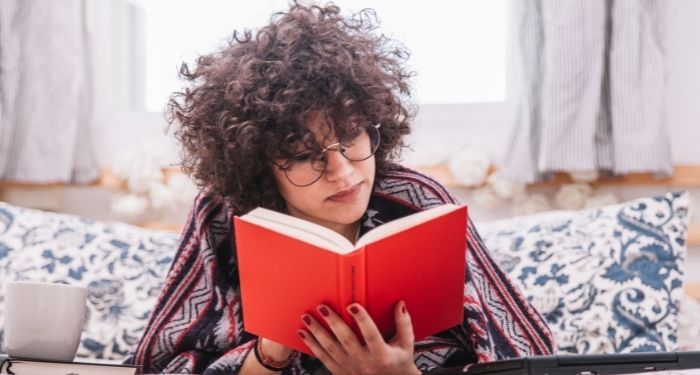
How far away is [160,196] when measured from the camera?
7.21 ft

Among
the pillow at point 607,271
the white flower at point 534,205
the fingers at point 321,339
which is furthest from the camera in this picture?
the white flower at point 534,205

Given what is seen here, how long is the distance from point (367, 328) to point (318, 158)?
0.93 ft

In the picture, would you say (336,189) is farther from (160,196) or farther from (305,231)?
(160,196)

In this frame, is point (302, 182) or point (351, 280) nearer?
point (351, 280)

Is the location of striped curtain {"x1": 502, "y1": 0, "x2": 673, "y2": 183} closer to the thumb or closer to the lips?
the lips

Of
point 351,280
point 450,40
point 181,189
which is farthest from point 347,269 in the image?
point 450,40

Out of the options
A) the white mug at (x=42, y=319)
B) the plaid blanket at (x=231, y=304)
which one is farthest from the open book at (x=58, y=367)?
the plaid blanket at (x=231, y=304)

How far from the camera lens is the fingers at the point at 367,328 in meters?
0.85

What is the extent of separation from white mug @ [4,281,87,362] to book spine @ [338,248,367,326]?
364 millimetres

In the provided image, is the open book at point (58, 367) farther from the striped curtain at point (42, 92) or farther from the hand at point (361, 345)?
the striped curtain at point (42, 92)

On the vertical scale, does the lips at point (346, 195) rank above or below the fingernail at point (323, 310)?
above

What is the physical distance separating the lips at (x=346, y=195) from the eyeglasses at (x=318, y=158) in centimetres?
Result: 4

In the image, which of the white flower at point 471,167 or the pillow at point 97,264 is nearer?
the pillow at point 97,264

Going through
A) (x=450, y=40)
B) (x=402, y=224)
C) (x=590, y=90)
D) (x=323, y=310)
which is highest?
(x=450, y=40)
